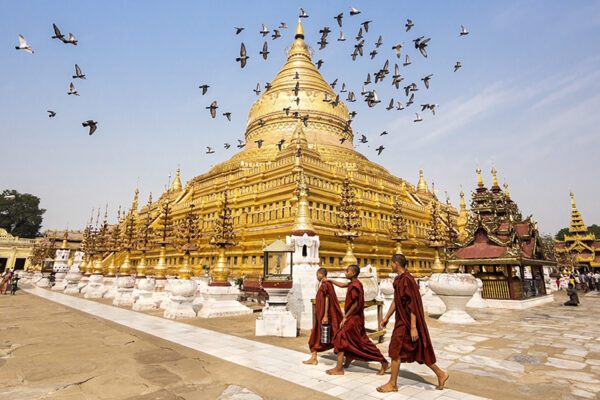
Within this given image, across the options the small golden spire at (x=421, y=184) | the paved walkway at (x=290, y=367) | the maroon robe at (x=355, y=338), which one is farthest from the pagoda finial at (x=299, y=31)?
the maroon robe at (x=355, y=338)

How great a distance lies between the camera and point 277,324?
354 inches

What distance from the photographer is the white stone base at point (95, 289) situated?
21587mm

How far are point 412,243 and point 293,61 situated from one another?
98.4ft

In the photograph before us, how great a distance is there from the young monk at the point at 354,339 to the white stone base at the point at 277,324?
342cm

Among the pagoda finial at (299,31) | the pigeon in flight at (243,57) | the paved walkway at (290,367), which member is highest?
the pagoda finial at (299,31)

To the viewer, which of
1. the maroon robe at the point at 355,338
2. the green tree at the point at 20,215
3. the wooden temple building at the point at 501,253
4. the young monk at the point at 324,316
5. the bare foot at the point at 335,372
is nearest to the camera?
the maroon robe at the point at 355,338

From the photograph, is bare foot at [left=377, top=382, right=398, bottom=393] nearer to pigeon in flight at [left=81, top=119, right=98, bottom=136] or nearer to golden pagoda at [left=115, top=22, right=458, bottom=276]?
pigeon in flight at [left=81, top=119, right=98, bottom=136]

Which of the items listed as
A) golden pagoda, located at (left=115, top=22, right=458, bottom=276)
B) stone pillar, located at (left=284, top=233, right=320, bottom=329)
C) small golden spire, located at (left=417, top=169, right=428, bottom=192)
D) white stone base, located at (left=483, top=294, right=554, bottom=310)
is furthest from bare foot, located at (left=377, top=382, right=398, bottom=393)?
small golden spire, located at (left=417, top=169, right=428, bottom=192)

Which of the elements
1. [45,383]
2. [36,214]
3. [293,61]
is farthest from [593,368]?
[36,214]

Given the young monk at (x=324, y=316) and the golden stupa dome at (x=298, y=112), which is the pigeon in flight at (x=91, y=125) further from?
the golden stupa dome at (x=298, y=112)

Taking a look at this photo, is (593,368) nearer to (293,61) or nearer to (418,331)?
(418,331)

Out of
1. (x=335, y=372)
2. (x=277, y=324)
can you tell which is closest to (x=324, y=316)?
(x=335, y=372)

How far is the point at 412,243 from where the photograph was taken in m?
29.8

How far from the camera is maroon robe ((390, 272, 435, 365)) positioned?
4684 millimetres
